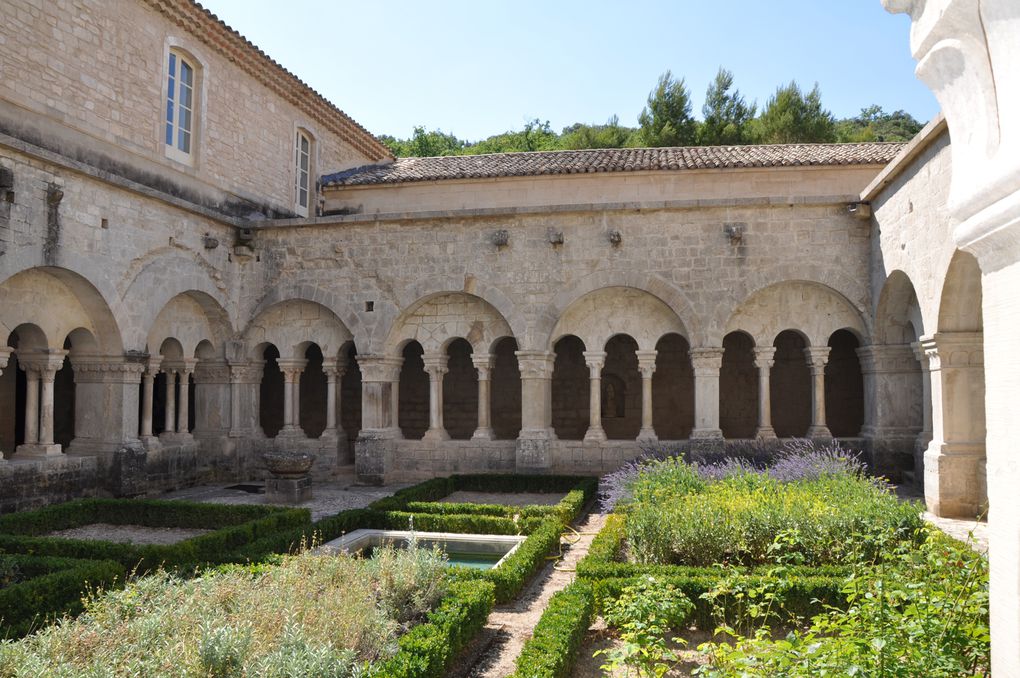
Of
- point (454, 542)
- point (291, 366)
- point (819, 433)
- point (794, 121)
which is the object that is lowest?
point (454, 542)

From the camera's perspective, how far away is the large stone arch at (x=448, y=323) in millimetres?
13641

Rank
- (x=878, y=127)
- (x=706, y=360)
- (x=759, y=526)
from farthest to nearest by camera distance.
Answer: (x=878, y=127) → (x=706, y=360) → (x=759, y=526)

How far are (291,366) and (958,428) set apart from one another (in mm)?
11166

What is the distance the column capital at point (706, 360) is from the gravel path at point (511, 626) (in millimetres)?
5343

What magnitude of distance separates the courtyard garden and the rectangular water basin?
51.5 inches

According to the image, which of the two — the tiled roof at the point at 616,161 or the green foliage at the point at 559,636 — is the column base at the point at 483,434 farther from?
the green foliage at the point at 559,636

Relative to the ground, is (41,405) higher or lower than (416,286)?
lower

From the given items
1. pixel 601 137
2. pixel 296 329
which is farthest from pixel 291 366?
pixel 601 137

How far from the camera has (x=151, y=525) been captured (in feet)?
32.7

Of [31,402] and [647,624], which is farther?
[31,402]

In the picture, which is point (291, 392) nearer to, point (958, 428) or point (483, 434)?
point (483, 434)

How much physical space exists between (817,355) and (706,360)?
1.97 meters

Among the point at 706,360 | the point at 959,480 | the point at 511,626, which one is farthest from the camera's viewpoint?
the point at 706,360

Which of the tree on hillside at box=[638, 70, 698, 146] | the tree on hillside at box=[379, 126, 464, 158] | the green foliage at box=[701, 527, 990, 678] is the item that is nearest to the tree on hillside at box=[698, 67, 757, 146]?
the tree on hillside at box=[638, 70, 698, 146]
